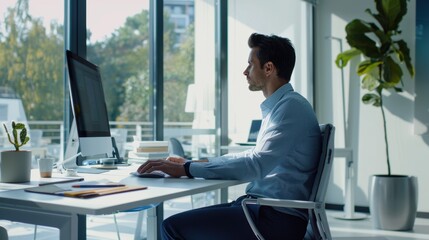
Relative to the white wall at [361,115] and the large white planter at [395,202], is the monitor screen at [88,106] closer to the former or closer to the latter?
the large white planter at [395,202]

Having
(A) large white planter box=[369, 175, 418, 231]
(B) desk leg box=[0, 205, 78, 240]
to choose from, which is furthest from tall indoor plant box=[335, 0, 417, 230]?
(B) desk leg box=[0, 205, 78, 240]

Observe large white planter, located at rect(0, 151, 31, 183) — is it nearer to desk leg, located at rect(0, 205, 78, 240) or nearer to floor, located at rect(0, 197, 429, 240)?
desk leg, located at rect(0, 205, 78, 240)

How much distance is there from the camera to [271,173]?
1.94 metres

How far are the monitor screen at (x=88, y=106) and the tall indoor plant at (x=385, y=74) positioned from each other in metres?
3.09

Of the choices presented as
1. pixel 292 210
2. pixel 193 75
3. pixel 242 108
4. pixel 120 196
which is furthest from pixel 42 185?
pixel 242 108

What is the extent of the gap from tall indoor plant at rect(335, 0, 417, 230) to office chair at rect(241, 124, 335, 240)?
9.99 feet

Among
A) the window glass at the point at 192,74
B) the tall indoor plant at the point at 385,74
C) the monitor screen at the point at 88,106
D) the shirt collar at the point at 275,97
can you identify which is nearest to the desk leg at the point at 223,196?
the window glass at the point at 192,74

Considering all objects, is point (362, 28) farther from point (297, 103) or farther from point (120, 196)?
point (120, 196)

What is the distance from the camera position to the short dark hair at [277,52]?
7.00 feet

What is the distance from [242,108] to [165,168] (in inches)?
115

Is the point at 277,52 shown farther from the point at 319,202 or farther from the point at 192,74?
the point at 192,74

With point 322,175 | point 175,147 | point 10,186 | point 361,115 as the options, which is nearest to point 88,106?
point 10,186

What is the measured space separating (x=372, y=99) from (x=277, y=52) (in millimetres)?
3147

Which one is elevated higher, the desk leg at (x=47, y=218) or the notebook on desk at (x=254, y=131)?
the notebook on desk at (x=254, y=131)
